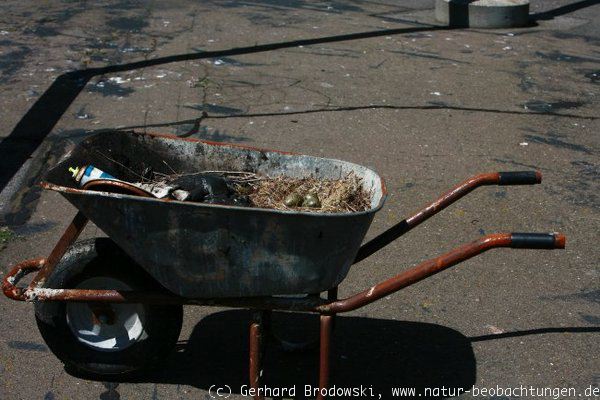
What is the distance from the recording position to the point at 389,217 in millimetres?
5371

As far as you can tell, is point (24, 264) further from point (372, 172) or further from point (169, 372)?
point (372, 172)

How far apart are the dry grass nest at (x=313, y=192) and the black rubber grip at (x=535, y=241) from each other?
732 millimetres

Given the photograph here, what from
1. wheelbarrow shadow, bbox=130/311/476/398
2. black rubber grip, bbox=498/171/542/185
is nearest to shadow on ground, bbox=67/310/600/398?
wheelbarrow shadow, bbox=130/311/476/398

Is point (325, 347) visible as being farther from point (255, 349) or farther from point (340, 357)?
point (340, 357)

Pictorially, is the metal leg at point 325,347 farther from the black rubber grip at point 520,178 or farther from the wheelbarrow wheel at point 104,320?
the black rubber grip at point 520,178

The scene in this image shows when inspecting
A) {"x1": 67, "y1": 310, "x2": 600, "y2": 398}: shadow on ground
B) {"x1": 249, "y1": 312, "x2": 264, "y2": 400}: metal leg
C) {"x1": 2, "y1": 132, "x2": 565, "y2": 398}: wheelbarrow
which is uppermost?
{"x1": 2, "y1": 132, "x2": 565, "y2": 398}: wheelbarrow

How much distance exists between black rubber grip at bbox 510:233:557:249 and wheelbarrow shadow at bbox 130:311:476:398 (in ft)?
3.39

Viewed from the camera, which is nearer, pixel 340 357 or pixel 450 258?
pixel 450 258

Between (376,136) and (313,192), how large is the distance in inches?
123

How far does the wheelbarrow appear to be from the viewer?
312 cm

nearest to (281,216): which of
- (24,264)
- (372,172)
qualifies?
(372,172)

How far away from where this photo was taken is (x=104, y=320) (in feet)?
11.8

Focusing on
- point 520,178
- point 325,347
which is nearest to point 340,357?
point 325,347

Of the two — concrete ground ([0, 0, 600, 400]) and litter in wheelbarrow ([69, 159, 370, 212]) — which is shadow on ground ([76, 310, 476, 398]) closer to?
concrete ground ([0, 0, 600, 400])
